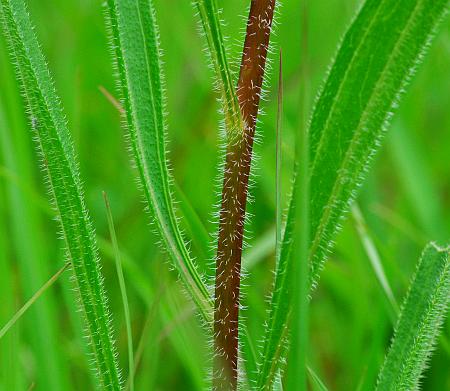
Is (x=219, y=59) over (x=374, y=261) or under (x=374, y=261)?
over

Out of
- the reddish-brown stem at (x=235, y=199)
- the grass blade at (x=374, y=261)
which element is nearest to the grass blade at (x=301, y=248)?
the reddish-brown stem at (x=235, y=199)

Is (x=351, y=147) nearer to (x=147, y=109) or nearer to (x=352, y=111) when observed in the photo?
(x=352, y=111)

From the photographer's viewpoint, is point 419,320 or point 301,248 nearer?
point 301,248

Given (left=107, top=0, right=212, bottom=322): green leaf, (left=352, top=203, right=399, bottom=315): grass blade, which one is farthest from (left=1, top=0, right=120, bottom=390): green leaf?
(left=352, top=203, right=399, bottom=315): grass blade

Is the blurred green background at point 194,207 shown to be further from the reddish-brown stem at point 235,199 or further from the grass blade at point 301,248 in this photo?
the grass blade at point 301,248

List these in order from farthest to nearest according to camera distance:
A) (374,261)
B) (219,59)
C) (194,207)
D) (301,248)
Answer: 1. (194,207)
2. (374,261)
3. (219,59)
4. (301,248)

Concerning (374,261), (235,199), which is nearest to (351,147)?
(235,199)

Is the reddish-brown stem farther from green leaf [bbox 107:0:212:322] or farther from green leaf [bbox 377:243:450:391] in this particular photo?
green leaf [bbox 377:243:450:391]
